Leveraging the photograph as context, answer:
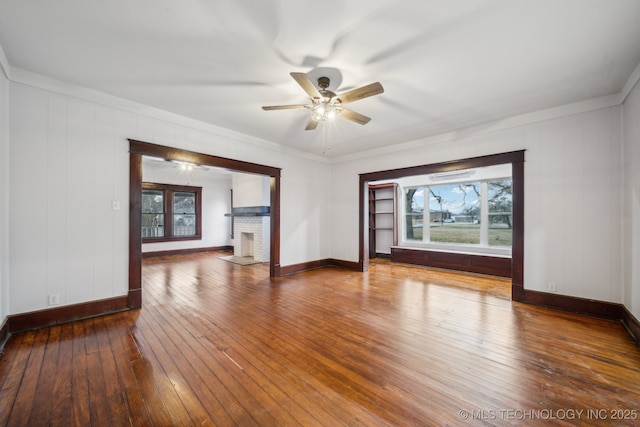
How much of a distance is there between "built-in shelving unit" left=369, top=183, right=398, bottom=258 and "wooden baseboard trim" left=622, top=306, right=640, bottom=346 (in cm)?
480

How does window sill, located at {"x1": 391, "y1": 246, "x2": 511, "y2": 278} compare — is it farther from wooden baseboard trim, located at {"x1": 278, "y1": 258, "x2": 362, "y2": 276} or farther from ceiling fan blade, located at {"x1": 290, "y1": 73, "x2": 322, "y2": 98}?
ceiling fan blade, located at {"x1": 290, "y1": 73, "x2": 322, "y2": 98}

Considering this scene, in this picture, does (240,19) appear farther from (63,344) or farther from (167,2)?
(63,344)

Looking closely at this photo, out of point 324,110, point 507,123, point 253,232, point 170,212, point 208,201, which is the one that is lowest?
point 253,232

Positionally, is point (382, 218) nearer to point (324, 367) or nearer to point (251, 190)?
point (251, 190)

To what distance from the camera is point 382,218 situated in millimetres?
8047

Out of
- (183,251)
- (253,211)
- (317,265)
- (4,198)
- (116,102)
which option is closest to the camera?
(4,198)

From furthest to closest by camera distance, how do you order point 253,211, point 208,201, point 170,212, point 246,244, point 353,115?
point 208,201 < point 170,212 < point 246,244 < point 253,211 < point 353,115

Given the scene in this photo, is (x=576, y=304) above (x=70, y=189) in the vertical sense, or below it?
below

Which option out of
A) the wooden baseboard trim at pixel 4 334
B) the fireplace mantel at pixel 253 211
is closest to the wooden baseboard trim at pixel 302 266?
the fireplace mantel at pixel 253 211

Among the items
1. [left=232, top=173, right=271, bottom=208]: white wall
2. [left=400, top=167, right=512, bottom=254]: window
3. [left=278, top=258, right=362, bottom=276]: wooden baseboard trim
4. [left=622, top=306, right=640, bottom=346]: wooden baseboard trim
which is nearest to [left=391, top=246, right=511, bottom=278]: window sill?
[left=400, top=167, right=512, bottom=254]: window

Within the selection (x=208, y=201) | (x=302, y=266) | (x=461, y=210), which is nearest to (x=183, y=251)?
(x=208, y=201)

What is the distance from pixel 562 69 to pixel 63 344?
5.88m

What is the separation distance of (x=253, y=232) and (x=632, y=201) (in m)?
7.26

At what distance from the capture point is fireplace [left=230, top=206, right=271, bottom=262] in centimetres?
713
